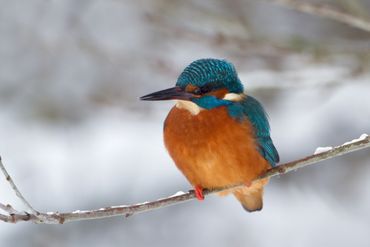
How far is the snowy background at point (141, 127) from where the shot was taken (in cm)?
643

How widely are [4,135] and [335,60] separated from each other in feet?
15.6

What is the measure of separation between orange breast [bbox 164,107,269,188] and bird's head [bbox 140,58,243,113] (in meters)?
0.06

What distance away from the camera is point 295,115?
752 centimetres

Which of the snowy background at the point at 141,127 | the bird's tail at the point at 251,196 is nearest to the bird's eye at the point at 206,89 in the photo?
the bird's tail at the point at 251,196

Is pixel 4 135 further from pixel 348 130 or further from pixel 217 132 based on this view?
pixel 217 132

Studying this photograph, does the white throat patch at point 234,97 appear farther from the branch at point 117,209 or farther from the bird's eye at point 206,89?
the branch at point 117,209

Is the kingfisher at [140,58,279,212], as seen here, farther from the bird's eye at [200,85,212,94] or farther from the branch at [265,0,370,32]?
the branch at [265,0,370,32]

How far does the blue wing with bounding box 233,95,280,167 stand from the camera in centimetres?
385

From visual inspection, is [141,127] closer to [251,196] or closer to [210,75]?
[251,196]

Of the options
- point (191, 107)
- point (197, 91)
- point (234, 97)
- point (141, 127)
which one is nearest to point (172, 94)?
point (197, 91)

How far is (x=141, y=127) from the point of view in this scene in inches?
337

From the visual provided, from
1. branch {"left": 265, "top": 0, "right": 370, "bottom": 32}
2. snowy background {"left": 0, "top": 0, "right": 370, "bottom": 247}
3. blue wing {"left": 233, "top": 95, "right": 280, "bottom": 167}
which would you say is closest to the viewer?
blue wing {"left": 233, "top": 95, "right": 280, "bottom": 167}

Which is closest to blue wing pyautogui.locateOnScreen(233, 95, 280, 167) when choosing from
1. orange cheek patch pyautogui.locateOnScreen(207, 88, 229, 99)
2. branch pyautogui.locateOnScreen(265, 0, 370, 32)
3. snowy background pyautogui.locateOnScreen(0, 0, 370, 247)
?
orange cheek patch pyautogui.locateOnScreen(207, 88, 229, 99)

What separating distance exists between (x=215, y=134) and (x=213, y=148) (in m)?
0.07
